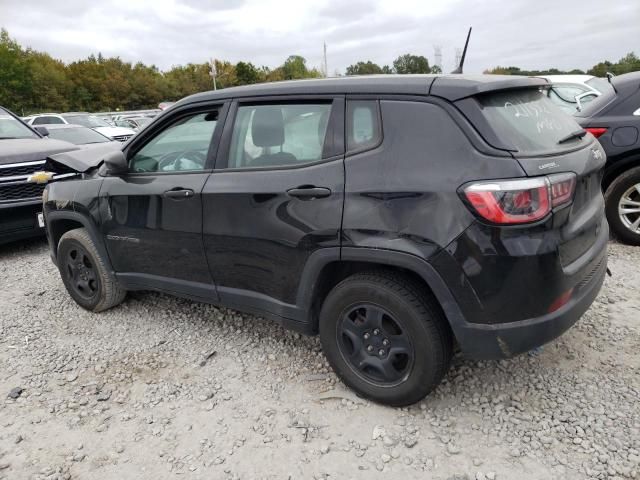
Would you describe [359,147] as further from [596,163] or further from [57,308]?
[57,308]

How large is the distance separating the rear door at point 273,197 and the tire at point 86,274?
4.31 ft

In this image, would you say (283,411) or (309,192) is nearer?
(309,192)

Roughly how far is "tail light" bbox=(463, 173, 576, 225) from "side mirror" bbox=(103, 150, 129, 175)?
2384 millimetres

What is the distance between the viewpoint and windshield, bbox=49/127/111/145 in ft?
33.2

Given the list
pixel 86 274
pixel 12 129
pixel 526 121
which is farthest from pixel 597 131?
pixel 12 129

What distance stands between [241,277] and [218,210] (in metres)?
0.43

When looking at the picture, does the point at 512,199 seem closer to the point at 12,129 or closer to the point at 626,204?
the point at 626,204

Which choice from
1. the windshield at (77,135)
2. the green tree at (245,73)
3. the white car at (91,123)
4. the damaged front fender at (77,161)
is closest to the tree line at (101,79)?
the green tree at (245,73)

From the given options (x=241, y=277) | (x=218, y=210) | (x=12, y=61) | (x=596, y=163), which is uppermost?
(x=12, y=61)

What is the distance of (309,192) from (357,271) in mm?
502

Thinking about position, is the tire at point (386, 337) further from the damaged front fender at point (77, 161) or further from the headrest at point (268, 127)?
the damaged front fender at point (77, 161)

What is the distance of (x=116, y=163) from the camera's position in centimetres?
339

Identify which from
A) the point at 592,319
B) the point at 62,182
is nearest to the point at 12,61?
the point at 62,182

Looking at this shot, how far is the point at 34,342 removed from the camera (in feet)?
12.2
